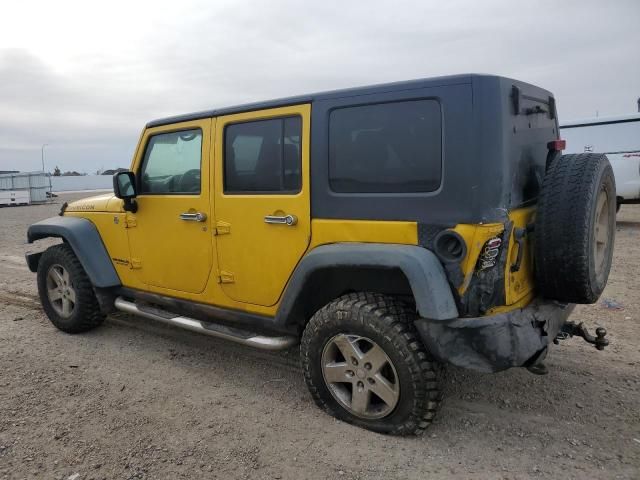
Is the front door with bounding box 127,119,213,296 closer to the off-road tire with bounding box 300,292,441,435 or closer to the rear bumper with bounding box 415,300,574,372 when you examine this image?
the off-road tire with bounding box 300,292,441,435

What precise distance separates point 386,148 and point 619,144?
10560 millimetres

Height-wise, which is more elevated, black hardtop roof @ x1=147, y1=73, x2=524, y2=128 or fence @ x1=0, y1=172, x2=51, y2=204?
fence @ x1=0, y1=172, x2=51, y2=204

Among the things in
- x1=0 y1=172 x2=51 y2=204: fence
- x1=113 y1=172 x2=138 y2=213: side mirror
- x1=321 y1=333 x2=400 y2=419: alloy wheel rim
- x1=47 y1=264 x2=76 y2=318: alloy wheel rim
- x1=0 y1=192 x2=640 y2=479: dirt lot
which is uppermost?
x1=0 y1=172 x2=51 y2=204: fence

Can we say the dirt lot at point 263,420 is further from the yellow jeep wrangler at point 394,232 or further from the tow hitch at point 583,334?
the tow hitch at point 583,334

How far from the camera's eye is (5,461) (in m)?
2.75

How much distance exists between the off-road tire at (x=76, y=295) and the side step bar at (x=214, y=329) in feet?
1.16

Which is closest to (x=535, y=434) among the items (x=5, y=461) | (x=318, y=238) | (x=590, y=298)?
(x=590, y=298)

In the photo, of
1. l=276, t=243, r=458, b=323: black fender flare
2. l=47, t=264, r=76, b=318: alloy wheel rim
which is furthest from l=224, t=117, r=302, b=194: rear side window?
l=47, t=264, r=76, b=318: alloy wheel rim

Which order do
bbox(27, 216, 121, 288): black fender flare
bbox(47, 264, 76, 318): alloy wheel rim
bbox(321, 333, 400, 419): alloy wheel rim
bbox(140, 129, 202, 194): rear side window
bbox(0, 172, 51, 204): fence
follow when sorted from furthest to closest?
bbox(0, 172, 51, 204): fence < bbox(47, 264, 76, 318): alloy wheel rim < bbox(27, 216, 121, 288): black fender flare < bbox(140, 129, 202, 194): rear side window < bbox(321, 333, 400, 419): alloy wheel rim

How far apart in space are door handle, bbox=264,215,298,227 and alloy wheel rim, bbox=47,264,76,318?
2453 mm

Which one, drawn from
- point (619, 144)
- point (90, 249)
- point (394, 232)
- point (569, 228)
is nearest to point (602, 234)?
point (569, 228)

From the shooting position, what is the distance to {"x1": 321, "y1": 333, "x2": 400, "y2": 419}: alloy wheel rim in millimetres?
2820

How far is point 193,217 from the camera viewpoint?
→ 366cm

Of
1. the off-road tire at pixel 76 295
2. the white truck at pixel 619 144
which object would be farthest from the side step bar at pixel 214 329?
the white truck at pixel 619 144
